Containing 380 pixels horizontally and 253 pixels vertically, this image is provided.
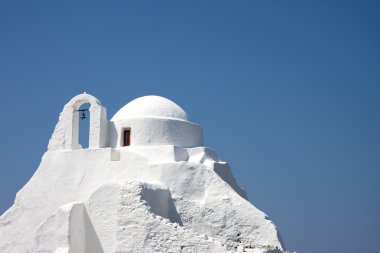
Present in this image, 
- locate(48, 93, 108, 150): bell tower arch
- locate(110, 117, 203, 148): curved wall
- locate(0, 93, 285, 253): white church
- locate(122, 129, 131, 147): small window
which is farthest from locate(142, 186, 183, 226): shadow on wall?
locate(48, 93, 108, 150): bell tower arch

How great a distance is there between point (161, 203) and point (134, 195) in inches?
55.1

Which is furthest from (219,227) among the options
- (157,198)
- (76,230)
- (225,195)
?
(76,230)

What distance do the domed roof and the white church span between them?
0.14 ft

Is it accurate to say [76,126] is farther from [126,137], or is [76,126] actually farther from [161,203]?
[161,203]

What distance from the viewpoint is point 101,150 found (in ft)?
68.9

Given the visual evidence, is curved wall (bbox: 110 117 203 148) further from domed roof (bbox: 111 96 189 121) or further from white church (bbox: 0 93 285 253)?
domed roof (bbox: 111 96 189 121)

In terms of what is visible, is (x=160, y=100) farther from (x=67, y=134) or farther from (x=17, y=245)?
(x=17, y=245)

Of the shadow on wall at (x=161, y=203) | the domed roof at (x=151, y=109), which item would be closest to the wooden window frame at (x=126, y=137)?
the domed roof at (x=151, y=109)

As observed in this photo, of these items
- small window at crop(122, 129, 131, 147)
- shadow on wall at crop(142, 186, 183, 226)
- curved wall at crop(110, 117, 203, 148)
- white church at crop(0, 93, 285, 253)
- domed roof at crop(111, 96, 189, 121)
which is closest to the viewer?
white church at crop(0, 93, 285, 253)

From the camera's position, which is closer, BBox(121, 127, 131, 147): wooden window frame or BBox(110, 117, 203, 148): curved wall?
BBox(110, 117, 203, 148): curved wall

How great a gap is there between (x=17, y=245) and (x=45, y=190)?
2268 millimetres

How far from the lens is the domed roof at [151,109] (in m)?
21.9

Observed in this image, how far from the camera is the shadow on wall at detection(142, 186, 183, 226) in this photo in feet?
59.8

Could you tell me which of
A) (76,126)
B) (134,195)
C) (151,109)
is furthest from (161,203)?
(76,126)
